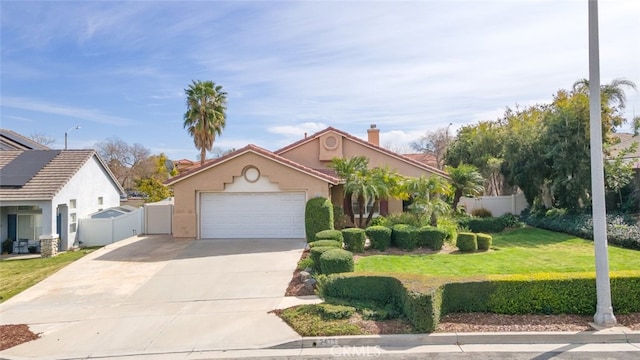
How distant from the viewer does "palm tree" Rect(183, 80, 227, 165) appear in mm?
28359

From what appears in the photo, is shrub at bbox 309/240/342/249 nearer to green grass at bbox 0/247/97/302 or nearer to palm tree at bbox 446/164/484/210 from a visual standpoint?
green grass at bbox 0/247/97/302

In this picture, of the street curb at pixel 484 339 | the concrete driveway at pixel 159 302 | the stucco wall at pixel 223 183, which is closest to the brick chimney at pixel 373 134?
the stucco wall at pixel 223 183

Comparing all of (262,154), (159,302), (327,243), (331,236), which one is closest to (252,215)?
(262,154)

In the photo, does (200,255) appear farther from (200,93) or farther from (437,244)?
(200,93)

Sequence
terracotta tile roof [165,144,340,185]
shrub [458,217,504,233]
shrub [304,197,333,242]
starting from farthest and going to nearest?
1. shrub [458,217,504,233]
2. terracotta tile roof [165,144,340,185]
3. shrub [304,197,333,242]

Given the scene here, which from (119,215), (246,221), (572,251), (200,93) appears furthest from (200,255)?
(200,93)

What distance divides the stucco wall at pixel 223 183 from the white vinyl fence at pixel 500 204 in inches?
486

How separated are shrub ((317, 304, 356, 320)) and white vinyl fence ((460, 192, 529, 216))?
19188mm

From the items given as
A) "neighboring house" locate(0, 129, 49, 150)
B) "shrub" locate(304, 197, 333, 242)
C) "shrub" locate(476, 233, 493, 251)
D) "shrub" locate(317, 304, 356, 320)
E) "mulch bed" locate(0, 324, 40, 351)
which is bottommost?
"mulch bed" locate(0, 324, 40, 351)

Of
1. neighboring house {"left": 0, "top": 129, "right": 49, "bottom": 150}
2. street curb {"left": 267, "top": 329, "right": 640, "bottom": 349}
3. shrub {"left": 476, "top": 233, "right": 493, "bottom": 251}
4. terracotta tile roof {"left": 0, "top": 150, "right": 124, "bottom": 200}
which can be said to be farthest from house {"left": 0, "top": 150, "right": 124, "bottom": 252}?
shrub {"left": 476, "top": 233, "right": 493, "bottom": 251}

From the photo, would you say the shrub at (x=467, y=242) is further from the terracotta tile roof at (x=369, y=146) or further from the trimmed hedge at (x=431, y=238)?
the terracotta tile roof at (x=369, y=146)

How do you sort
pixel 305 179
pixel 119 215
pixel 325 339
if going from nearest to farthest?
pixel 325 339
pixel 305 179
pixel 119 215

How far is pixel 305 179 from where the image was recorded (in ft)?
56.7

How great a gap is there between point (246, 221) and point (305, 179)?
3243mm
